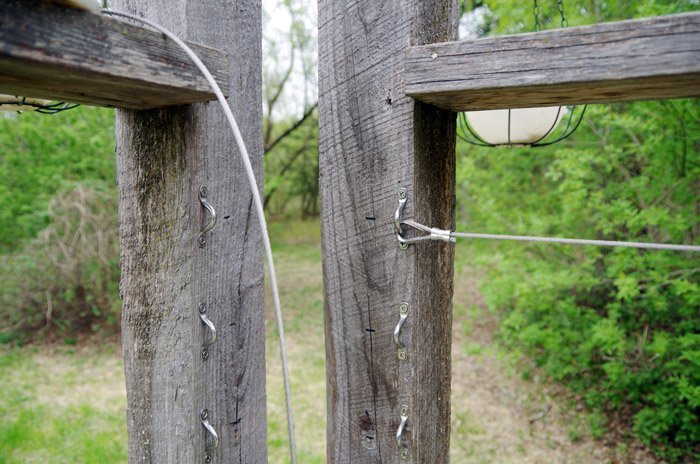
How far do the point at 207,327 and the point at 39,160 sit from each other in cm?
664

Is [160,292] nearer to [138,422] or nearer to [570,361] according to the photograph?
[138,422]

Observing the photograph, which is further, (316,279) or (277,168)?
(277,168)

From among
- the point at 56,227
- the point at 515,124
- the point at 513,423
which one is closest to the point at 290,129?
the point at 56,227

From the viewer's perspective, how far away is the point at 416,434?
1070mm

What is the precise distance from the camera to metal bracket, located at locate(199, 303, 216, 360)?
3.91 ft

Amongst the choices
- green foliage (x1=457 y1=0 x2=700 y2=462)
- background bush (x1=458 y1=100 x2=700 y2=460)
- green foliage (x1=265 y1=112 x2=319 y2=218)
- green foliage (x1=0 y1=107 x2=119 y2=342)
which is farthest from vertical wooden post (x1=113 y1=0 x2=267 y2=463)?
green foliage (x1=265 y1=112 x2=319 y2=218)

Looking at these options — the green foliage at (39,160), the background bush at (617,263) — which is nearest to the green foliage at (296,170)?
the green foliage at (39,160)

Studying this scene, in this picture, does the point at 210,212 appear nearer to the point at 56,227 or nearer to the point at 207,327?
the point at 207,327

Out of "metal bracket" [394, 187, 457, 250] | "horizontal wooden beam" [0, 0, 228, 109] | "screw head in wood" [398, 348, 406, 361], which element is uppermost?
"horizontal wooden beam" [0, 0, 228, 109]

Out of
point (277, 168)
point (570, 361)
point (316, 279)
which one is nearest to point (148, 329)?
point (570, 361)

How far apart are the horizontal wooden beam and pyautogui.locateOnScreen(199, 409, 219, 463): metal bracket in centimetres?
68

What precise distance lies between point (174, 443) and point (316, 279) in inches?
378

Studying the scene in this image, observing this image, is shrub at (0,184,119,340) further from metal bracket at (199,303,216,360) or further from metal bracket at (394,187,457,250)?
metal bracket at (394,187,457,250)

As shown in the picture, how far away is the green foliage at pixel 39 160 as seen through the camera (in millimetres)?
6488
